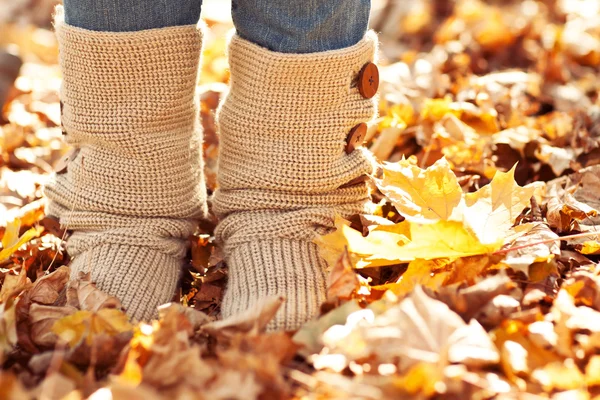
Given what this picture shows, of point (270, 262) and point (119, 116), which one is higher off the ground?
point (119, 116)

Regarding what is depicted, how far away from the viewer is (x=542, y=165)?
1312 mm

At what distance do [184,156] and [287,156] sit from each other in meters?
0.19

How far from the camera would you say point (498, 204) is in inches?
37.4

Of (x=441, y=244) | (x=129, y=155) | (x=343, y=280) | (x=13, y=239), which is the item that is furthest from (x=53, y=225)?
(x=441, y=244)

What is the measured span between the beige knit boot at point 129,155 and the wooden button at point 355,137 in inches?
10.6

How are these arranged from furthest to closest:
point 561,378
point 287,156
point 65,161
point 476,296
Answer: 1. point 65,161
2. point 287,156
3. point 476,296
4. point 561,378

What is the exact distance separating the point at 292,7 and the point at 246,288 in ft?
1.34

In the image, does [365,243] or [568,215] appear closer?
[365,243]

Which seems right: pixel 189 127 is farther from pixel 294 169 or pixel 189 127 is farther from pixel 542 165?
pixel 542 165

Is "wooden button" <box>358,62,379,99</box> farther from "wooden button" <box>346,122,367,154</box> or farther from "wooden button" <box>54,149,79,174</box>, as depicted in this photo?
"wooden button" <box>54,149,79,174</box>

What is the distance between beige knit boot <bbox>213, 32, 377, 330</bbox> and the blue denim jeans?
0.02m

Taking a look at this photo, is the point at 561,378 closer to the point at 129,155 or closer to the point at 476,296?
the point at 476,296

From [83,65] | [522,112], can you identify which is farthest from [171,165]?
[522,112]

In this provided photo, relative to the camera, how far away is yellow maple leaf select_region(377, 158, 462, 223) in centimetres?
95
